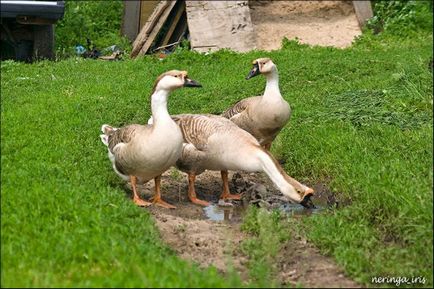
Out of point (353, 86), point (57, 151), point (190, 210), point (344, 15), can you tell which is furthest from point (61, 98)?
point (344, 15)

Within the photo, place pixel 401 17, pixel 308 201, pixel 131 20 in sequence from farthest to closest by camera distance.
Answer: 1. pixel 131 20
2. pixel 401 17
3. pixel 308 201

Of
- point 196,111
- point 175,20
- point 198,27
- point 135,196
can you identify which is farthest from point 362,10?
point 135,196

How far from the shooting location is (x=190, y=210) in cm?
827

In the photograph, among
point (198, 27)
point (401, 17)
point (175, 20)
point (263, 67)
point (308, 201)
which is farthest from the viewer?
point (401, 17)

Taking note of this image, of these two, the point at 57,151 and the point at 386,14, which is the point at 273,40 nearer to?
the point at 386,14

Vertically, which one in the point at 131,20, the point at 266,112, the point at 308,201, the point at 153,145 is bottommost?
the point at 131,20

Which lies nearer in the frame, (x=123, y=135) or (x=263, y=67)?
(x=123, y=135)

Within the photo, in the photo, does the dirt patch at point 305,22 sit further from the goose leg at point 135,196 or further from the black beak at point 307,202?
the goose leg at point 135,196

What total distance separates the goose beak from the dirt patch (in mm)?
7902

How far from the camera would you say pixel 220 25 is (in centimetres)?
1571

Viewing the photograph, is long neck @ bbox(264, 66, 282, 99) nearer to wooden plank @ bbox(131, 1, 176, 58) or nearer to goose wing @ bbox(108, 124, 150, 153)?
goose wing @ bbox(108, 124, 150, 153)

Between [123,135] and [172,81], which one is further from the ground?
[172,81]

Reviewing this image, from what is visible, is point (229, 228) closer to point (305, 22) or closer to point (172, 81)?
point (172, 81)

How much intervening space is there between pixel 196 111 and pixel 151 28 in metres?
4.79
